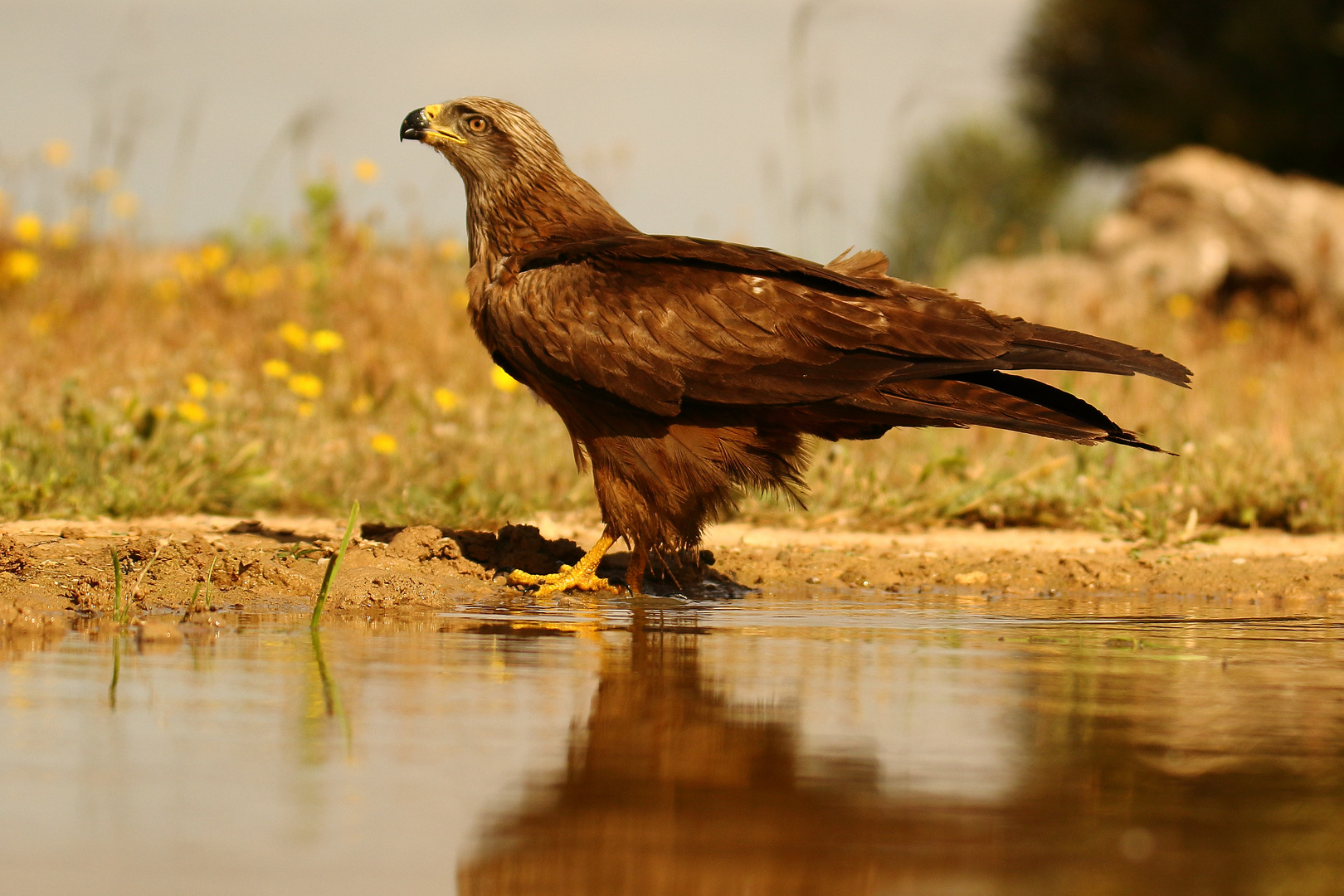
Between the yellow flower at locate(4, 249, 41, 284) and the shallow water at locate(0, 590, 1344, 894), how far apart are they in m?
7.07

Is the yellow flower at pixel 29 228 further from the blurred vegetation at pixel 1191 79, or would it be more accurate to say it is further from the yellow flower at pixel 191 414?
the blurred vegetation at pixel 1191 79

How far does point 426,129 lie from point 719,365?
1.82 m

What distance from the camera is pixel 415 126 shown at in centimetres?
582

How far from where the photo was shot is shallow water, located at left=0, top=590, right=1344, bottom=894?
1902 millimetres

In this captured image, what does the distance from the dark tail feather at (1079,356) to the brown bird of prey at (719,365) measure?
0.04 ft

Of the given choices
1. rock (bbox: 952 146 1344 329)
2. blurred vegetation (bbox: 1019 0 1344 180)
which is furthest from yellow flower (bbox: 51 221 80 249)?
blurred vegetation (bbox: 1019 0 1344 180)

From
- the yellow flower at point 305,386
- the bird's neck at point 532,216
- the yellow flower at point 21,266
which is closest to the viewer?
the bird's neck at point 532,216

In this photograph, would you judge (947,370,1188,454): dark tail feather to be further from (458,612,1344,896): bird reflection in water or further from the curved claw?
(458,612,1344,896): bird reflection in water

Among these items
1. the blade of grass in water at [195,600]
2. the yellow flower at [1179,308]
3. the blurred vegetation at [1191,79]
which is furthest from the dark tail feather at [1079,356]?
the blurred vegetation at [1191,79]

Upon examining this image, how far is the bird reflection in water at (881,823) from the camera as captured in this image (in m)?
1.88

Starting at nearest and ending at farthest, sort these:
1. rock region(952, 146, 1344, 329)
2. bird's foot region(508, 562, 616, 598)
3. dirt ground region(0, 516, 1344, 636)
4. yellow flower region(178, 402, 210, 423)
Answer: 1. dirt ground region(0, 516, 1344, 636)
2. bird's foot region(508, 562, 616, 598)
3. yellow flower region(178, 402, 210, 423)
4. rock region(952, 146, 1344, 329)

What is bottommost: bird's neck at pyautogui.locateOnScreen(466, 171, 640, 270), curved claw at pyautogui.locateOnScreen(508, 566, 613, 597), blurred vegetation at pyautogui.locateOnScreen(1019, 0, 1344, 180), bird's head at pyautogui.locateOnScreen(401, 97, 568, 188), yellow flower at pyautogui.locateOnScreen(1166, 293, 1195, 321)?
curved claw at pyautogui.locateOnScreen(508, 566, 613, 597)

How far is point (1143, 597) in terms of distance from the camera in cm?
501

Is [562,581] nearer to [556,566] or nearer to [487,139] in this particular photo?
[556,566]
